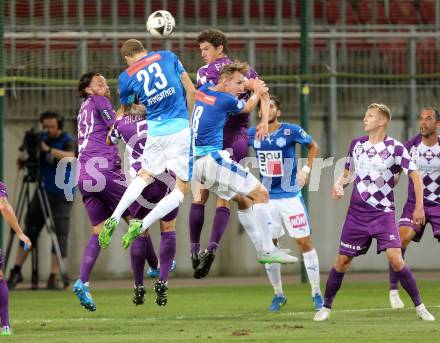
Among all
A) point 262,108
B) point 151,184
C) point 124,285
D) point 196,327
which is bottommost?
point 124,285

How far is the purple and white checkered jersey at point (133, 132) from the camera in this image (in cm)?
1300

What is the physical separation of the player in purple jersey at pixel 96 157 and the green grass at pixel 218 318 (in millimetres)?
1090

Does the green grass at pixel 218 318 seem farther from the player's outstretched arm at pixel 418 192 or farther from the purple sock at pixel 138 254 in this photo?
the player's outstretched arm at pixel 418 192

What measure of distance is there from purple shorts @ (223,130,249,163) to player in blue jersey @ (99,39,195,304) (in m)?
1.04

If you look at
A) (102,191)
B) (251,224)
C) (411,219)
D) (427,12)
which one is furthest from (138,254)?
(427,12)

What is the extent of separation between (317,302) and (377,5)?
27.8ft

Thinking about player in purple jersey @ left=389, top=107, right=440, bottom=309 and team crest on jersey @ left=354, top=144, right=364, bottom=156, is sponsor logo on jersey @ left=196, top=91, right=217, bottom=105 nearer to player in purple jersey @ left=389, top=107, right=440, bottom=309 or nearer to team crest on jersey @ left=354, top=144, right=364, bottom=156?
team crest on jersey @ left=354, top=144, right=364, bottom=156

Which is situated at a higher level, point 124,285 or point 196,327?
point 196,327

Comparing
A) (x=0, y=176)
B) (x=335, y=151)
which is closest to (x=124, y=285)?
(x=0, y=176)

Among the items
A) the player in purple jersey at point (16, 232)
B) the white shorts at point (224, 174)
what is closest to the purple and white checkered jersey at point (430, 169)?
the white shorts at point (224, 174)

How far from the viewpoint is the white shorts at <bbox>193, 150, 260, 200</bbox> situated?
12.7m

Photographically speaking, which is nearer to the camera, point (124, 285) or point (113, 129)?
point (113, 129)

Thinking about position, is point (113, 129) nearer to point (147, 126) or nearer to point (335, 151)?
point (147, 126)

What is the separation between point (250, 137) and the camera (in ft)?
47.6
